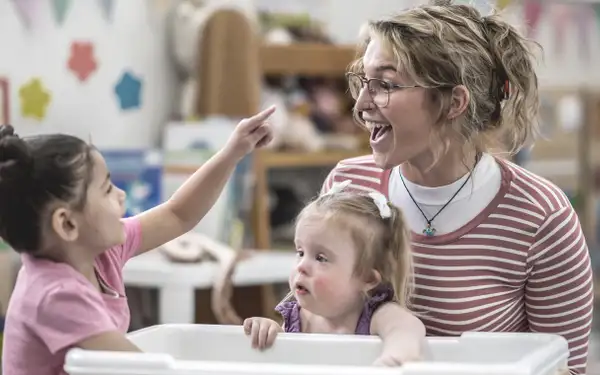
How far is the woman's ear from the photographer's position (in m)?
1.35

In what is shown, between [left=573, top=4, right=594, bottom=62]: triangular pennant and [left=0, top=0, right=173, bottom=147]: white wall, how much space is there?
2185 millimetres

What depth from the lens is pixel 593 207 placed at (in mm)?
4465

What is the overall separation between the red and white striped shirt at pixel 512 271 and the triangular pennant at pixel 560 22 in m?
3.35

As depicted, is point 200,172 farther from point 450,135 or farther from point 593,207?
point 593,207

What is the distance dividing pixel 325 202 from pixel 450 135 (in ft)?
0.63

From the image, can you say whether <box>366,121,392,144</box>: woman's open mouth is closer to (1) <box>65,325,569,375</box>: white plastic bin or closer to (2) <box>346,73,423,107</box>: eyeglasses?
(2) <box>346,73,423,107</box>: eyeglasses

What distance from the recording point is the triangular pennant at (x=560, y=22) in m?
4.58

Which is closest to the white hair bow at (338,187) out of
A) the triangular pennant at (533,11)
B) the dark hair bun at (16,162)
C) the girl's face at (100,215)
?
the girl's face at (100,215)

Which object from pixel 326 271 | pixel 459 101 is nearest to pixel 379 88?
pixel 459 101

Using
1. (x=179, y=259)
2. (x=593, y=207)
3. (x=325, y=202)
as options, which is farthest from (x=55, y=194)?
(x=593, y=207)

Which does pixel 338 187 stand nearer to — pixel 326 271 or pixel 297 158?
pixel 326 271

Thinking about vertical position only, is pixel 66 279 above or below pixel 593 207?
above

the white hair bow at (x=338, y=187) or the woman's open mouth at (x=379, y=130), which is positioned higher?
the woman's open mouth at (x=379, y=130)

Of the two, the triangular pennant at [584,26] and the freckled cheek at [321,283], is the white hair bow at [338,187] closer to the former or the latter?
the freckled cheek at [321,283]
